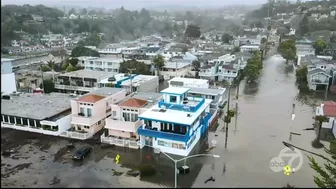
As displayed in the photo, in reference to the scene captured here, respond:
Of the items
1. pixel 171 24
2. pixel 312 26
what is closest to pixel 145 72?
pixel 312 26

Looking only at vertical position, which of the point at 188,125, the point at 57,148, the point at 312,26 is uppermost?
the point at 312,26

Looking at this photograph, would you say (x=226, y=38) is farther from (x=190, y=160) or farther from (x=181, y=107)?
(x=190, y=160)

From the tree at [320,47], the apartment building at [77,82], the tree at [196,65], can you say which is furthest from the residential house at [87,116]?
the tree at [320,47]

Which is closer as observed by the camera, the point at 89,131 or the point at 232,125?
the point at 89,131

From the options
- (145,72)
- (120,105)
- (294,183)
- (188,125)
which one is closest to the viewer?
(294,183)

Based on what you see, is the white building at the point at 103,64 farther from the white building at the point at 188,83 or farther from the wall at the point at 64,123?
the wall at the point at 64,123

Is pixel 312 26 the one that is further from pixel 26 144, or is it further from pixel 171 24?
pixel 26 144

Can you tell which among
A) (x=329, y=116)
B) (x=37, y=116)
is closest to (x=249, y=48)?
(x=329, y=116)
